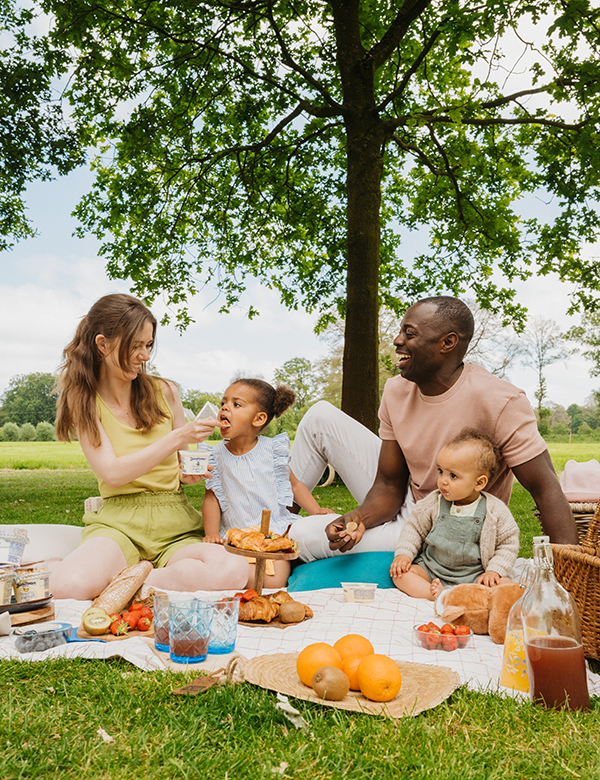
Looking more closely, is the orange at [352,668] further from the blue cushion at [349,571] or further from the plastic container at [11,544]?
the plastic container at [11,544]

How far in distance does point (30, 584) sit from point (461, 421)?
2.31m

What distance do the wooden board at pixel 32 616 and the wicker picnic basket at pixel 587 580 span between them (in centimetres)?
223

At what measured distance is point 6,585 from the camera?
288 cm

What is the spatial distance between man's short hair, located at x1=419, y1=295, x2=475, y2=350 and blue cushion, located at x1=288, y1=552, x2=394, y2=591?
130cm

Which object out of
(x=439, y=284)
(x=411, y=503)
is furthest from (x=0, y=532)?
(x=439, y=284)

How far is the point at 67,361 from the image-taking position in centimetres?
392

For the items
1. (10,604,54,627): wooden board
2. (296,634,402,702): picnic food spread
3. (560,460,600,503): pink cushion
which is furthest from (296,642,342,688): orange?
(560,460,600,503): pink cushion

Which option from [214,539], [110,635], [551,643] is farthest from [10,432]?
[551,643]

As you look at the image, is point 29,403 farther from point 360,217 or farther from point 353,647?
point 353,647

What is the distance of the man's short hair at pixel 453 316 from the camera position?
3543 mm

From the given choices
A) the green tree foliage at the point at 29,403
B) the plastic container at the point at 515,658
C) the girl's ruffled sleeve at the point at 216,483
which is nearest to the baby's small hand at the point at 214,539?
the girl's ruffled sleeve at the point at 216,483

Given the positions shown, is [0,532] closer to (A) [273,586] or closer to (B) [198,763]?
(A) [273,586]

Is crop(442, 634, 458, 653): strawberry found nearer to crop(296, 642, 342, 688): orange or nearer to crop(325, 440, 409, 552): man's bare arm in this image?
crop(296, 642, 342, 688): orange

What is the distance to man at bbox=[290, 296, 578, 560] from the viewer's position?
3330mm
